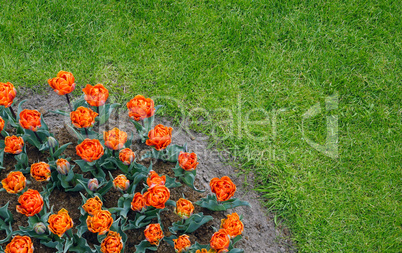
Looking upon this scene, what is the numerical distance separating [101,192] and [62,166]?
1.06ft

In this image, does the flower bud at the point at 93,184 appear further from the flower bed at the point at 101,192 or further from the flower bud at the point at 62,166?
the flower bud at the point at 62,166

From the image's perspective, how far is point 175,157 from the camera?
260 centimetres

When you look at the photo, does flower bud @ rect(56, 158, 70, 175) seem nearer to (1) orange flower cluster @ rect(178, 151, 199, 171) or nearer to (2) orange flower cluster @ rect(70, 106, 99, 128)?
(2) orange flower cluster @ rect(70, 106, 99, 128)

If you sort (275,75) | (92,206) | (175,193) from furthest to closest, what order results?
1. (275,75)
2. (175,193)
3. (92,206)

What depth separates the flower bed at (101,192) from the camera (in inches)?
78.4

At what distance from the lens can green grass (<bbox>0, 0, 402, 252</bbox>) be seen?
2.87 metres

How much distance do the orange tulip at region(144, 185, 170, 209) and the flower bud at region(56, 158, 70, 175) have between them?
0.53 m

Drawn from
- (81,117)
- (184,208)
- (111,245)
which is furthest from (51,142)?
(184,208)

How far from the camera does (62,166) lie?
2135 millimetres

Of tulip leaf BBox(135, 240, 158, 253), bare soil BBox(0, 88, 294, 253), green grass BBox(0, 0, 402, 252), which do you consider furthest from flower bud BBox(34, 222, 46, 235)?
green grass BBox(0, 0, 402, 252)

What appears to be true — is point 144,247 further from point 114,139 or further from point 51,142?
point 51,142

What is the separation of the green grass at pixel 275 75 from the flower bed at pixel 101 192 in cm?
72

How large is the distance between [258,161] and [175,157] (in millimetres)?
748

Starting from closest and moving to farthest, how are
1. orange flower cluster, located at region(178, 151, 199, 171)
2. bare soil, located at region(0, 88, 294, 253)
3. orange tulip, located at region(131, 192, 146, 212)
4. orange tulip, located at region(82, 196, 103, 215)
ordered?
Answer: orange tulip, located at region(82, 196, 103, 215)
orange tulip, located at region(131, 192, 146, 212)
orange flower cluster, located at region(178, 151, 199, 171)
bare soil, located at region(0, 88, 294, 253)
